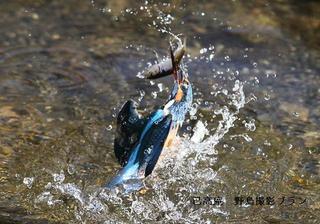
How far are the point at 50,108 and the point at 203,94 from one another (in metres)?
0.92

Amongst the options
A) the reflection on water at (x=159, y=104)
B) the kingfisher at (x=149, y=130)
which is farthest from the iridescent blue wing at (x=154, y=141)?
the reflection on water at (x=159, y=104)

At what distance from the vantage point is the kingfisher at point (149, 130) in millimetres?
2695

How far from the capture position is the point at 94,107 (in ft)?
13.3

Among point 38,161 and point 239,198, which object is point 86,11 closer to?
point 38,161

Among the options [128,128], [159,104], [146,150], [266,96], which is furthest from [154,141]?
[266,96]

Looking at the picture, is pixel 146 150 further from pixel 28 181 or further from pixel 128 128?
pixel 28 181

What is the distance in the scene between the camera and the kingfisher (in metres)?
2.70

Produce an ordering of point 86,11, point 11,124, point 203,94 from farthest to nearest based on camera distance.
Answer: point 86,11 → point 203,94 → point 11,124

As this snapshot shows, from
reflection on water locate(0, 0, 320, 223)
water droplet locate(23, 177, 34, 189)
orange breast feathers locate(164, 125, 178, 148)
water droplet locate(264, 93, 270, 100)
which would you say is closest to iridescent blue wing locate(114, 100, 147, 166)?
orange breast feathers locate(164, 125, 178, 148)

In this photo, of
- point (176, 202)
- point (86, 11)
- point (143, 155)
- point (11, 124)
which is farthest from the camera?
point (86, 11)

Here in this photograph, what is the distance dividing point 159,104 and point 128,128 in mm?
1316

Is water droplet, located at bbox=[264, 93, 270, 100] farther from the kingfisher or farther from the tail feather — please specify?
the tail feather

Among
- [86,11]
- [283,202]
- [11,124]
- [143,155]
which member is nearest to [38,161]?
[11,124]

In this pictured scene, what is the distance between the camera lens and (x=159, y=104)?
413 cm
